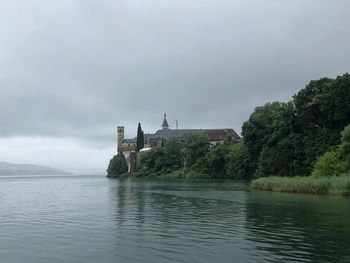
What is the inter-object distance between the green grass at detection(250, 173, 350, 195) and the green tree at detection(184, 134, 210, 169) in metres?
96.9

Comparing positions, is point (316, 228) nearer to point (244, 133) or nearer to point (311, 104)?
point (311, 104)

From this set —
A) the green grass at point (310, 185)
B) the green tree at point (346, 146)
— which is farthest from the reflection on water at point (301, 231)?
the green tree at point (346, 146)

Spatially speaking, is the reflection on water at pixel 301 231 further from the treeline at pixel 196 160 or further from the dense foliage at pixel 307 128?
the treeline at pixel 196 160

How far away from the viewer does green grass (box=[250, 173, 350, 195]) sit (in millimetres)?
54781

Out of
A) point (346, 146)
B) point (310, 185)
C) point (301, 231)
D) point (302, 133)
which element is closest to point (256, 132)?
point (302, 133)

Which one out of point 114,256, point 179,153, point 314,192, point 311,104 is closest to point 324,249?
point 114,256

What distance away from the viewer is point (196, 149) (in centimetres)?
17350

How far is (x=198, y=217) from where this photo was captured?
37469 millimetres

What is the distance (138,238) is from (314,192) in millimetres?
39259

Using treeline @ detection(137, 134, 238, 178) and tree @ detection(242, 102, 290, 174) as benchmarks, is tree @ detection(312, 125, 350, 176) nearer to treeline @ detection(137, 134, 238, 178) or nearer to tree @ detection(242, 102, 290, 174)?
tree @ detection(242, 102, 290, 174)

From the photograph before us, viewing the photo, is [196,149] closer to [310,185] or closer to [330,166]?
[330,166]

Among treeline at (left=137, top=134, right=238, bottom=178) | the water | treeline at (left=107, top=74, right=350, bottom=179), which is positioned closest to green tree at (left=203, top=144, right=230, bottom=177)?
treeline at (left=137, top=134, right=238, bottom=178)

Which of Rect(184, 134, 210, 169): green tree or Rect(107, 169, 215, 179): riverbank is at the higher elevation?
Rect(184, 134, 210, 169): green tree

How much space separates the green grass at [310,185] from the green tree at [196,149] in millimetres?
96915
